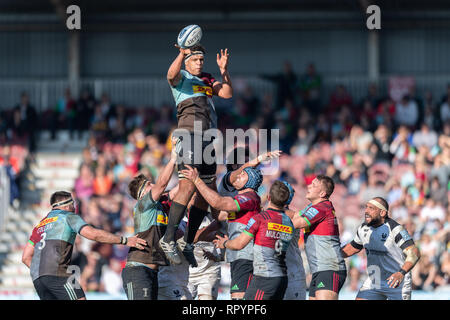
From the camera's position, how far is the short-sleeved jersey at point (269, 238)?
33.1 feet

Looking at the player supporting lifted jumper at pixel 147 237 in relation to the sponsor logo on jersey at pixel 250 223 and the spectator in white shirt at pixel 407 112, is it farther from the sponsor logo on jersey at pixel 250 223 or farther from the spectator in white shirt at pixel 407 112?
the spectator in white shirt at pixel 407 112

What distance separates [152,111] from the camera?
2362 cm

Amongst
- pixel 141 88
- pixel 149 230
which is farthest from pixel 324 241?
pixel 141 88

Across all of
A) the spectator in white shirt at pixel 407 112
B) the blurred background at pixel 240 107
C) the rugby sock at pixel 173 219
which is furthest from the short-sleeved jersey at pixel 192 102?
the spectator in white shirt at pixel 407 112

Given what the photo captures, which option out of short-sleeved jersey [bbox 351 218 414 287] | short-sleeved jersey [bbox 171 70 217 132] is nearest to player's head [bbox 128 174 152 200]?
short-sleeved jersey [bbox 171 70 217 132]

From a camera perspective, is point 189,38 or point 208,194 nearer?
point 189,38

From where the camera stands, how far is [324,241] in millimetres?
11203

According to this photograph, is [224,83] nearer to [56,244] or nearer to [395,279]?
[56,244]

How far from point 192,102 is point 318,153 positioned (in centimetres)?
1018

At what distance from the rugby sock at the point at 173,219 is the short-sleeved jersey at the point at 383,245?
271 centimetres

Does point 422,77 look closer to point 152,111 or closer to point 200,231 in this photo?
point 152,111

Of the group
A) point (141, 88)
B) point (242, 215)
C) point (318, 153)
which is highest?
point (141, 88)

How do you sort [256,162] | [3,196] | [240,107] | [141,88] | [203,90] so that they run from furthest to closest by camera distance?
1. [141,88]
2. [240,107]
3. [3,196]
4. [256,162]
5. [203,90]

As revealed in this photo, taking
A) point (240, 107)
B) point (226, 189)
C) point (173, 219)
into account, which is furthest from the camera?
point (240, 107)
